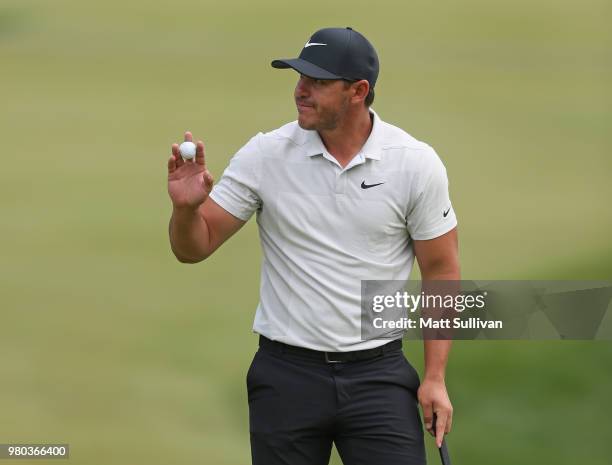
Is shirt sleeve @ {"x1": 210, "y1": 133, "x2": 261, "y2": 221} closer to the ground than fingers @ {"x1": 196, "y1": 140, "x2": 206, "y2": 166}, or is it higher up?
closer to the ground

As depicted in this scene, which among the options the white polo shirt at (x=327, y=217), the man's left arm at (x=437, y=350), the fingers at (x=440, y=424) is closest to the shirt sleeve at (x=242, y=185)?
the white polo shirt at (x=327, y=217)

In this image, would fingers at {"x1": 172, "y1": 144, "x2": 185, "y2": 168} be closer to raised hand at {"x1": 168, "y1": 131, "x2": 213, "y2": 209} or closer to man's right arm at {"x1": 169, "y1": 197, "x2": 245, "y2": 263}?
raised hand at {"x1": 168, "y1": 131, "x2": 213, "y2": 209}

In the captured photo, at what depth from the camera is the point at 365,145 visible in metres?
4.11

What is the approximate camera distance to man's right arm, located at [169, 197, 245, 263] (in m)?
3.93

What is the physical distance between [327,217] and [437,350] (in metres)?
0.56

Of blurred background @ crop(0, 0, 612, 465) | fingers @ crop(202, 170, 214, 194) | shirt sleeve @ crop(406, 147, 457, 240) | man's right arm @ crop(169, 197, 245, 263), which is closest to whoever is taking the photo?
fingers @ crop(202, 170, 214, 194)

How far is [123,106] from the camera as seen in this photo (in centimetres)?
1079

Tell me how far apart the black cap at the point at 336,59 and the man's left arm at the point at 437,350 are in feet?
1.81

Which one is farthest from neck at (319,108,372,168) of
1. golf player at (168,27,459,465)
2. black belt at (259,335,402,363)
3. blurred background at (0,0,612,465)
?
blurred background at (0,0,612,465)

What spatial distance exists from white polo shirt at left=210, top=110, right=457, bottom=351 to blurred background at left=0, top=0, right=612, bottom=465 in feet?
8.78

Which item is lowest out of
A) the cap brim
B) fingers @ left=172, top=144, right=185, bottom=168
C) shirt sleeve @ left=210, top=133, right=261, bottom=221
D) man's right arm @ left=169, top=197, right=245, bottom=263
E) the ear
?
man's right arm @ left=169, top=197, right=245, bottom=263

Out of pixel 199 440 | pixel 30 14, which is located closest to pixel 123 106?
pixel 30 14

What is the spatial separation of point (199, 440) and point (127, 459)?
396 mm

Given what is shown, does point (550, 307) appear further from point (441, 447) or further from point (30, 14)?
point (30, 14)
